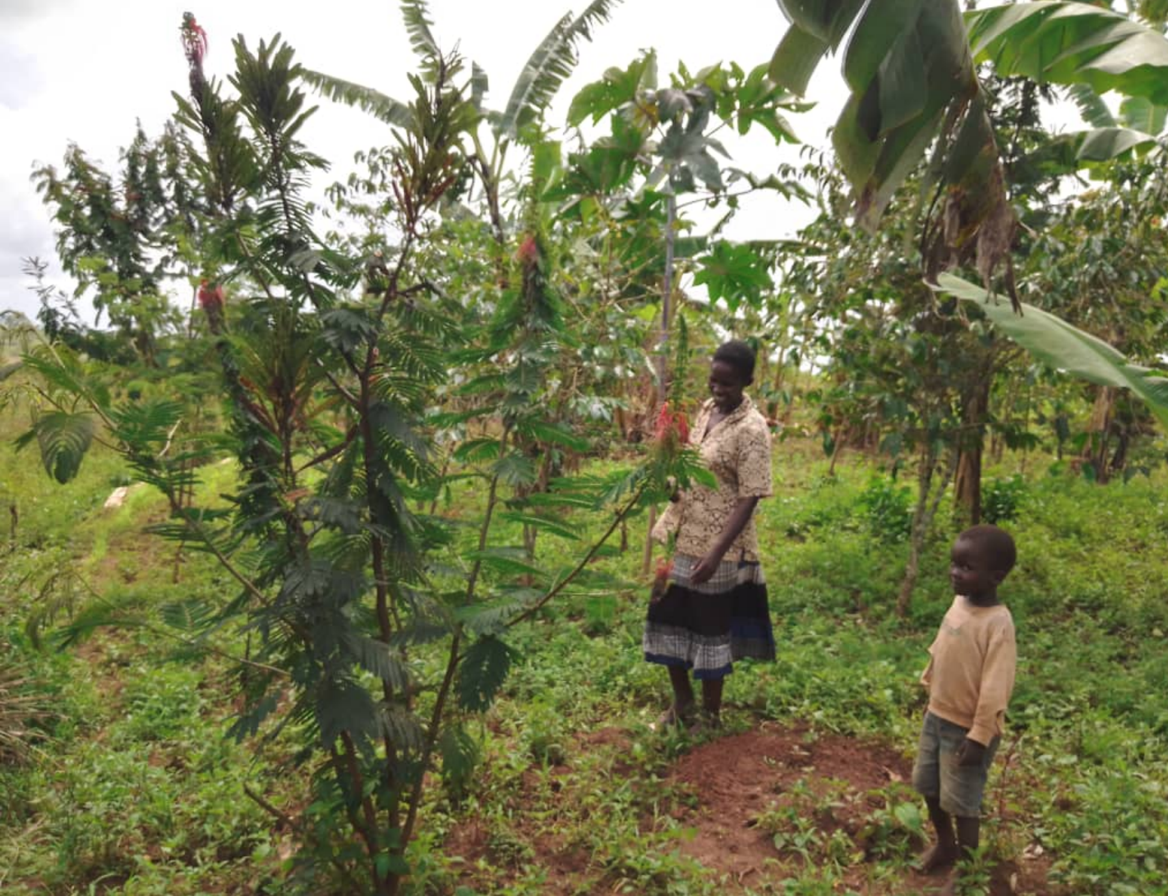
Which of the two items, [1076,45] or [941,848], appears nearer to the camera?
[941,848]

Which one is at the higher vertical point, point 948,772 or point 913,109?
point 913,109

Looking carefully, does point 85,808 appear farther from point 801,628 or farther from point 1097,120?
point 1097,120

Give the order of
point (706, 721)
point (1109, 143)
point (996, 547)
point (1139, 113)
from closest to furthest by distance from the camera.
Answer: point (996, 547) → point (706, 721) → point (1109, 143) → point (1139, 113)

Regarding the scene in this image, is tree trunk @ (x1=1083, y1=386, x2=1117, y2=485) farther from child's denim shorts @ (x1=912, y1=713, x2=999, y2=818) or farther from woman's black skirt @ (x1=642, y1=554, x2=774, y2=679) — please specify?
child's denim shorts @ (x1=912, y1=713, x2=999, y2=818)

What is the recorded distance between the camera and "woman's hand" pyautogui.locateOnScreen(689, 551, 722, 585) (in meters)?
3.22

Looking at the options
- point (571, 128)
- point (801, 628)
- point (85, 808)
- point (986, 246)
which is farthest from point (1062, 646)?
point (85, 808)

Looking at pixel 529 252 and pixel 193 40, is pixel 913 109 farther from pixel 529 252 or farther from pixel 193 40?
pixel 193 40

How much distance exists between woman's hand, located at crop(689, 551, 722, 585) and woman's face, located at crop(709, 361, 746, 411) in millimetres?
637

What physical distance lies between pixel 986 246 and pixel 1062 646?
3.46 metres

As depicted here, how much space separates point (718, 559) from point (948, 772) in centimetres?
111

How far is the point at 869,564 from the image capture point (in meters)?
5.98

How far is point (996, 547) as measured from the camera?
2404mm

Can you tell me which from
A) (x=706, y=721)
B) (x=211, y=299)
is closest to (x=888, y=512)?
(x=706, y=721)

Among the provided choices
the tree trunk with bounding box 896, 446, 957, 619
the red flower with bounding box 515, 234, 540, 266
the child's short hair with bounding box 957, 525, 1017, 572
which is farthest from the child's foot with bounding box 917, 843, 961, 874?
the tree trunk with bounding box 896, 446, 957, 619
